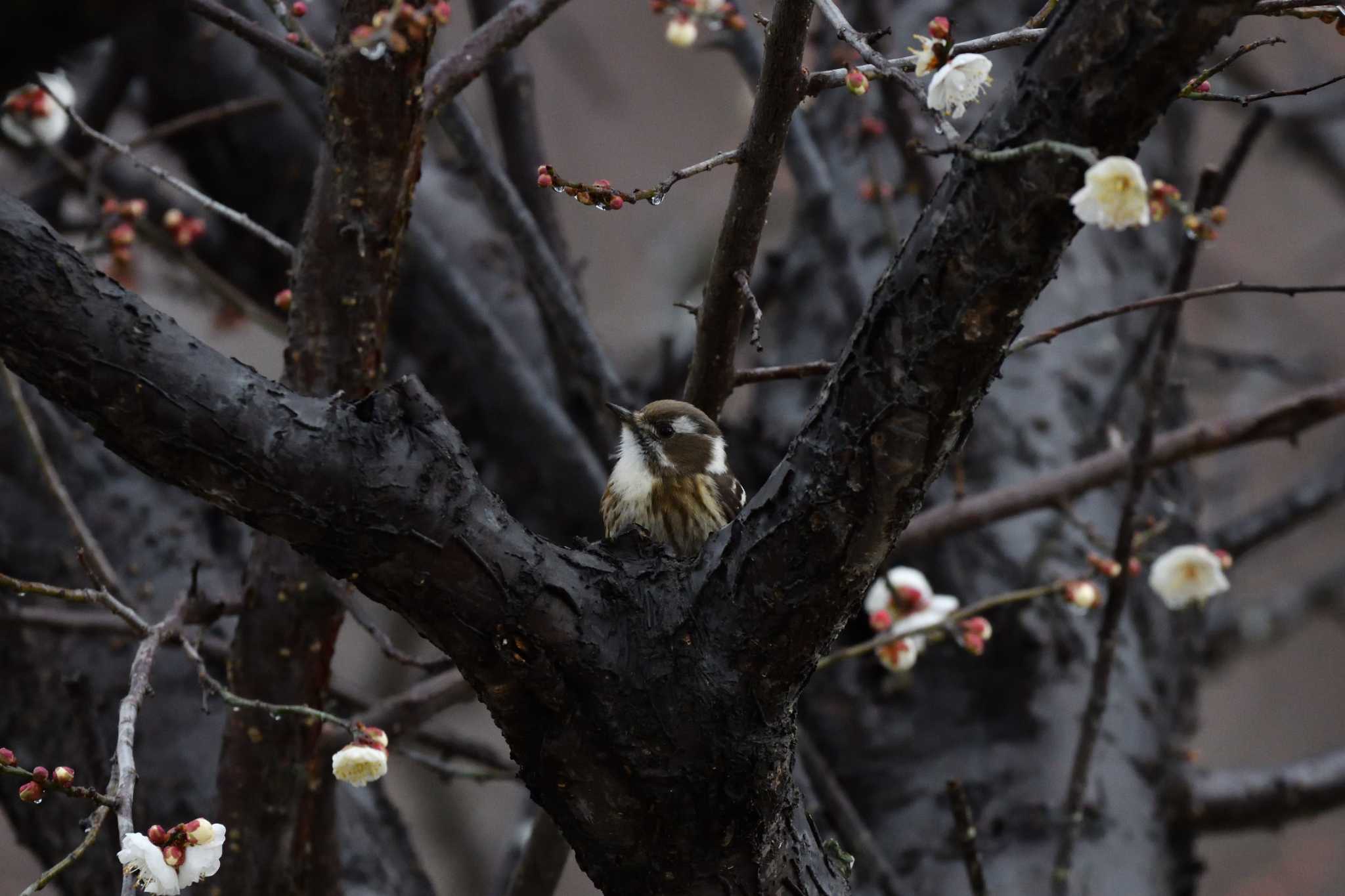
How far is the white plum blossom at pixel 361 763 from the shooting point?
1907 millimetres

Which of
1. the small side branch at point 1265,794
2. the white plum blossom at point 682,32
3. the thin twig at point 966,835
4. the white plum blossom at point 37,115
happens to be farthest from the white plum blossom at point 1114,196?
the white plum blossom at point 37,115

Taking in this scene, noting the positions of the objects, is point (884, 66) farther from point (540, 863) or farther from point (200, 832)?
point (540, 863)

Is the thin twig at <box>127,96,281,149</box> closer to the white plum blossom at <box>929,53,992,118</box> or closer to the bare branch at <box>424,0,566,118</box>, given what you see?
the bare branch at <box>424,0,566,118</box>

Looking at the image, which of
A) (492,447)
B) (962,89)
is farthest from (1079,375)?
(962,89)

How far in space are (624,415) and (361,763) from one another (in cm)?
130

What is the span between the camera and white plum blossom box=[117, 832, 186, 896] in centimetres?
156

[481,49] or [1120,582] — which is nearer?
[481,49]

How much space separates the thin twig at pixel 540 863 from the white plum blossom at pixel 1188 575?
133 centimetres

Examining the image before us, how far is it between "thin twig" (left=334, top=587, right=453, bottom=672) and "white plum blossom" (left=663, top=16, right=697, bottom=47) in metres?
1.46

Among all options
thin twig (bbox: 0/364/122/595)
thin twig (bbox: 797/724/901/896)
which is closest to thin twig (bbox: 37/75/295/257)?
thin twig (bbox: 0/364/122/595)

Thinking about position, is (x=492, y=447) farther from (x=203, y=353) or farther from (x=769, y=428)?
(x=203, y=353)

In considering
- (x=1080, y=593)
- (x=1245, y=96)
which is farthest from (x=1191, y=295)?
(x=1080, y=593)

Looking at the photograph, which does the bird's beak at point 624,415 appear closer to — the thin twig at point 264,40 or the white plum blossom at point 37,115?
the thin twig at point 264,40

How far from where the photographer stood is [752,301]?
184 centimetres
